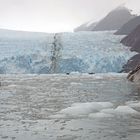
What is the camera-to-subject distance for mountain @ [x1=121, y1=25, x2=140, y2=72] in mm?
60362

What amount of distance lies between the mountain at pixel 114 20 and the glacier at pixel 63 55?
28.5 metres

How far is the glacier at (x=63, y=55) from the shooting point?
58938 millimetres

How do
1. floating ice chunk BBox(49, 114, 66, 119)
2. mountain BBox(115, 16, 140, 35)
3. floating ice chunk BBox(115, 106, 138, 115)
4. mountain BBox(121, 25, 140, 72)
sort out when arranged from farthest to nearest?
1. mountain BBox(115, 16, 140, 35)
2. mountain BBox(121, 25, 140, 72)
3. floating ice chunk BBox(115, 106, 138, 115)
4. floating ice chunk BBox(49, 114, 66, 119)

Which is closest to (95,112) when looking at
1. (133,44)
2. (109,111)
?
(109,111)

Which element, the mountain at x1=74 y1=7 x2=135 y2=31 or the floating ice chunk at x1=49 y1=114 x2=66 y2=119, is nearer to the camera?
the floating ice chunk at x1=49 y1=114 x2=66 y2=119

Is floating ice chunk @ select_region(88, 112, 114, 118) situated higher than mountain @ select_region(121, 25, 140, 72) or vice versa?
mountain @ select_region(121, 25, 140, 72)

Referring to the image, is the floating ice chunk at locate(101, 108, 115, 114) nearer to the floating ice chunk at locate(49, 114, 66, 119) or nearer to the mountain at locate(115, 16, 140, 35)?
the floating ice chunk at locate(49, 114, 66, 119)

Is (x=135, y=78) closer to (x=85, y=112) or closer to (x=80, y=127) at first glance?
(x=85, y=112)

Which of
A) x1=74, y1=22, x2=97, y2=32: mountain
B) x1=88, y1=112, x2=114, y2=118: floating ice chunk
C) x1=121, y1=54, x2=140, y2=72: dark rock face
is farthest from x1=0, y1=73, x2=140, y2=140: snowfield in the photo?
x1=74, y1=22, x2=97, y2=32: mountain

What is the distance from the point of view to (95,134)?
1247 centimetres

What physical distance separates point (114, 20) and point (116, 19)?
595 mm

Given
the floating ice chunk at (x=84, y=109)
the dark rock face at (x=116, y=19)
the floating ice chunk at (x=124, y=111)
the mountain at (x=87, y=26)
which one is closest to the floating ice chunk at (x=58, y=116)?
the floating ice chunk at (x=84, y=109)

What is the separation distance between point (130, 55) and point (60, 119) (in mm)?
48520

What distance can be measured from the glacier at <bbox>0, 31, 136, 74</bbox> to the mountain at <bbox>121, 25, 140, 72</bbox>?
0.82 meters
